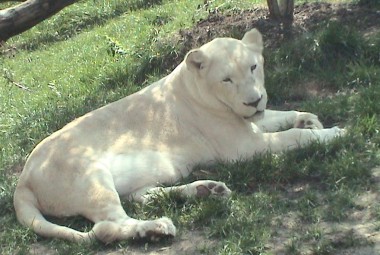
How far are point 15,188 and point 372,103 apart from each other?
295 cm

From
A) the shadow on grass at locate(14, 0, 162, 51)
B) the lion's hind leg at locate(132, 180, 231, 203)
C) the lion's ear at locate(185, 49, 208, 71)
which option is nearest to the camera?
the lion's hind leg at locate(132, 180, 231, 203)

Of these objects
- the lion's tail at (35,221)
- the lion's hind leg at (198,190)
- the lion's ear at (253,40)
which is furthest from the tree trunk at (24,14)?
the lion's hind leg at (198,190)

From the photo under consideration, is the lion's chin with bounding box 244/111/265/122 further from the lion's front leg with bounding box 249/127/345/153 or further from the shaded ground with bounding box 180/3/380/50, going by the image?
the shaded ground with bounding box 180/3/380/50

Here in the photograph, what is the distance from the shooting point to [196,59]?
640cm

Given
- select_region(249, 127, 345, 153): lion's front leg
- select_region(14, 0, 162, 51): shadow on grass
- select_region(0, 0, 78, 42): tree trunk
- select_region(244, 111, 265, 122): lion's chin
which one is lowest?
select_region(14, 0, 162, 51): shadow on grass

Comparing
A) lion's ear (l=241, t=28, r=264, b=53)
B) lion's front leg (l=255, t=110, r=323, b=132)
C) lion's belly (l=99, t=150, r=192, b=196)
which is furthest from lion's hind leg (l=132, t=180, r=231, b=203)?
lion's ear (l=241, t=28, r=264, b=53)

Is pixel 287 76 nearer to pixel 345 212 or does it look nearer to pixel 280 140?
pixel 280 140

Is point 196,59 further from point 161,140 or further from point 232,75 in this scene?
point 161,140

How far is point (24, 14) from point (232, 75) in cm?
230

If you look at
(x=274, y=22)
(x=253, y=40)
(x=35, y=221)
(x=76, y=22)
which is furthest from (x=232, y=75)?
(x=76, y=22)

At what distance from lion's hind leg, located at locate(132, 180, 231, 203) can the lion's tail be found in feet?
1.99

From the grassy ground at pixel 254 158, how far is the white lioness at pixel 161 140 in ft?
0.45

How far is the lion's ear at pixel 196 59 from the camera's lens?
6371 millimetres

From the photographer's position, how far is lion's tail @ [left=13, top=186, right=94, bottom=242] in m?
5.64
